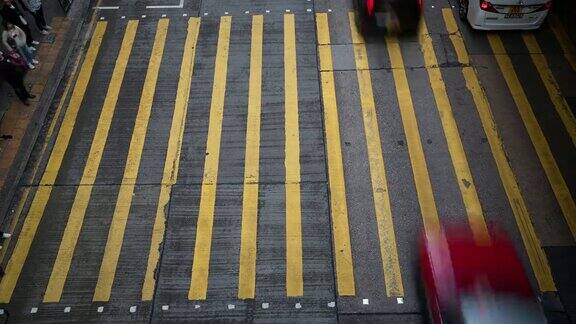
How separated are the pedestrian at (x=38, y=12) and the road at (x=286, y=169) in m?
1.46

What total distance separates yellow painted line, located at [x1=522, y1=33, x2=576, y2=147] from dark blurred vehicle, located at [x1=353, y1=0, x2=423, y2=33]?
3.25 meters

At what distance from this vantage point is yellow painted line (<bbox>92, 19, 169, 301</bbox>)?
32.7 feet

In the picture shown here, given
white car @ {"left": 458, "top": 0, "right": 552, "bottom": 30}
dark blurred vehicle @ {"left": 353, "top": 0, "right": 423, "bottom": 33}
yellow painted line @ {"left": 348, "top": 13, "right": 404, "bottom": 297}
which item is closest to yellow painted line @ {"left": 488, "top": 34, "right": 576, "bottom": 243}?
white car @ {"left": 458, "top": 0, "right": 552, "bottom": 30}

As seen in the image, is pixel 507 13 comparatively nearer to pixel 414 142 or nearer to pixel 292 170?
pixel 414 142

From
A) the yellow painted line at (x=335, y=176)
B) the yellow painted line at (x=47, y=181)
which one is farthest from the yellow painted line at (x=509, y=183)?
the yellow painted line at (x=47, y=181)

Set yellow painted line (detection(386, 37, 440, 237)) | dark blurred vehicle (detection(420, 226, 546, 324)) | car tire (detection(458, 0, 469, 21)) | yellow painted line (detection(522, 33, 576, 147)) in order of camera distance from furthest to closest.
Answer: car tire (detection(458, 0, 469, 21))
yellow painted line (detection(522, 33, 576, 147))
yellow painted line (detection(386, 37, 440, 237))
dark blurred vehicle (detection(420, 226, 546, 324))

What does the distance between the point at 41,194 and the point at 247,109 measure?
5.32 m

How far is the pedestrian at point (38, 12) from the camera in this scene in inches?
564

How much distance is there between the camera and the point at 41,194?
1143 centimetres

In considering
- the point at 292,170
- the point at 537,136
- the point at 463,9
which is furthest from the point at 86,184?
the point at 463,9

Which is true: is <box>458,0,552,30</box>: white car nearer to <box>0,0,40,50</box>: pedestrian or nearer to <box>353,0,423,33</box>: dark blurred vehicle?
<box>353,0,423,33</box>: dark blurred vehicle

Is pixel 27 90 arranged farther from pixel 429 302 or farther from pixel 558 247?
pixel 558 247

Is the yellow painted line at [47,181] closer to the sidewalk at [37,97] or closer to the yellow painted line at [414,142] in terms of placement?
the sidewalk at [37,97]

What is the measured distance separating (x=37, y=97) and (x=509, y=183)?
12171 mm
